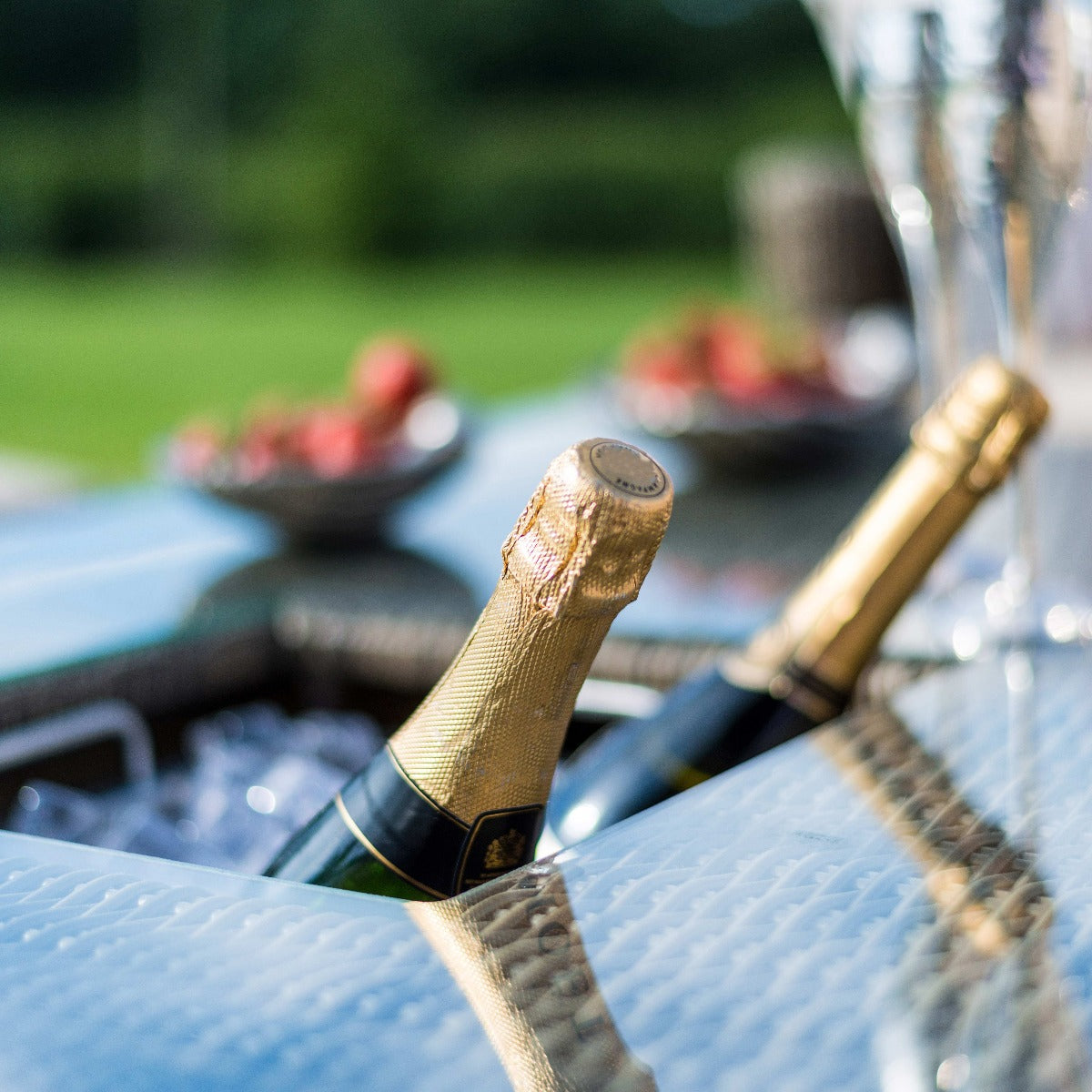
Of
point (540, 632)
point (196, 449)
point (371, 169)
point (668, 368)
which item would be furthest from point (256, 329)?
point (540, 632)

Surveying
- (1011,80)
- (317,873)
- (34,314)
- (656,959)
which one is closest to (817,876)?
(656,959)

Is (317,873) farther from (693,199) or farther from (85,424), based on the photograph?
(693,199)

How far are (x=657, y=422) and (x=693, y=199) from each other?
12.8 meters

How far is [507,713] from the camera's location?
376 mm

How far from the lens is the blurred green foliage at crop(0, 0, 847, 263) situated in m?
13.4

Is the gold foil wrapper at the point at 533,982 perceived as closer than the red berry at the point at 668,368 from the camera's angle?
Yes

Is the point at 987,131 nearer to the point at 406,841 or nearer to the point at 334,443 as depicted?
the point at 406,841

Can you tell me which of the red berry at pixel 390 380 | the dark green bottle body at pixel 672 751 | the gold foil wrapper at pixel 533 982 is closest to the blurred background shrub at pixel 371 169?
the red berry at pixel 390 380

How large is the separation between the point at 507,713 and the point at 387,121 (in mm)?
13435

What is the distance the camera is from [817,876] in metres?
0.34

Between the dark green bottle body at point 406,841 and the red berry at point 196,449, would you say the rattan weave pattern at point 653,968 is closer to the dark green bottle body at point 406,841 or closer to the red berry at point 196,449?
the dark green bottle body at point 406,841

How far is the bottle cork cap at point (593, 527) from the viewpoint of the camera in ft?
1.03

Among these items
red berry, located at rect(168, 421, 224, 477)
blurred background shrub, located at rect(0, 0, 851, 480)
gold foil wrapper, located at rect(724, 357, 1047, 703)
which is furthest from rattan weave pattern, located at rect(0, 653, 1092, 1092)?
blurred background shrub, located at rect(0, 0, 851, 480)

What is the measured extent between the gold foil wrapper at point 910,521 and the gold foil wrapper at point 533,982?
0.20 meters
